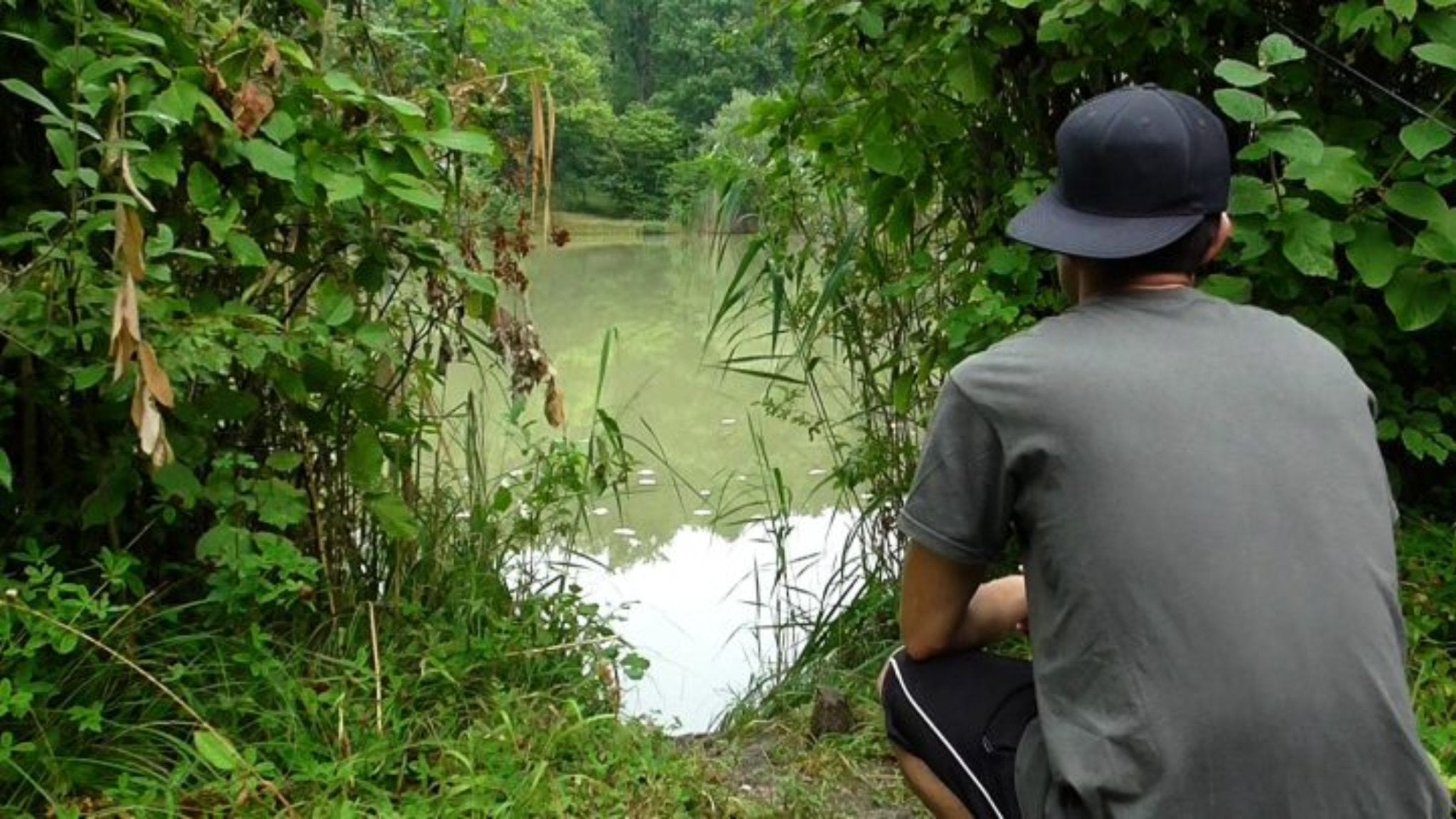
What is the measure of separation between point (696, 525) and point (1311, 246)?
305cm

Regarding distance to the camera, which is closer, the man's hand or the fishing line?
the man's hand

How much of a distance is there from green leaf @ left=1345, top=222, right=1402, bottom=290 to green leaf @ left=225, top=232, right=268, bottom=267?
195cm

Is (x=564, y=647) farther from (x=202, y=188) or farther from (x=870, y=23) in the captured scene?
(x=870, y=23)

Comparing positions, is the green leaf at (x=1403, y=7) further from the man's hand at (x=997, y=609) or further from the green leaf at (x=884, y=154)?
the man's hand at (x=997, y=609)

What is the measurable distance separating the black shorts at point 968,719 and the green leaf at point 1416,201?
3.99ft

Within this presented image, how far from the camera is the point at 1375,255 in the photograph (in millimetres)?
2328

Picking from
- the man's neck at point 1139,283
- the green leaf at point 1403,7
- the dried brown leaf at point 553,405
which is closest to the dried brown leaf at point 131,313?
the dried brown leaf at point 553,405

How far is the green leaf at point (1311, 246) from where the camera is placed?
2.29 meters

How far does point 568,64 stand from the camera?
8703mm

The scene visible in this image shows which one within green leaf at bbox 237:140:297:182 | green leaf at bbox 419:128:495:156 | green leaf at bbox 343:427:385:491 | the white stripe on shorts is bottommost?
the white stripe on shorts

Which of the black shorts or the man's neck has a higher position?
the man's neck

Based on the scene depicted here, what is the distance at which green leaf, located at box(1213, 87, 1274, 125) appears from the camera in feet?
7.31

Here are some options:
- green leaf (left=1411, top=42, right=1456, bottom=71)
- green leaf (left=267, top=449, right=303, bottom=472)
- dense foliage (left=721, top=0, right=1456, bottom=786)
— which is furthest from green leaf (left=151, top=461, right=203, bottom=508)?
green leaf (left=1411, top=42, right=1456, bottom=71)

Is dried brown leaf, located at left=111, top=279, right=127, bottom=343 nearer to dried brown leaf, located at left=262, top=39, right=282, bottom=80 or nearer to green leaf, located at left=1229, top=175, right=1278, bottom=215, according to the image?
dried brown leaf, located at left=262, top=39, right=282, bottom=80
